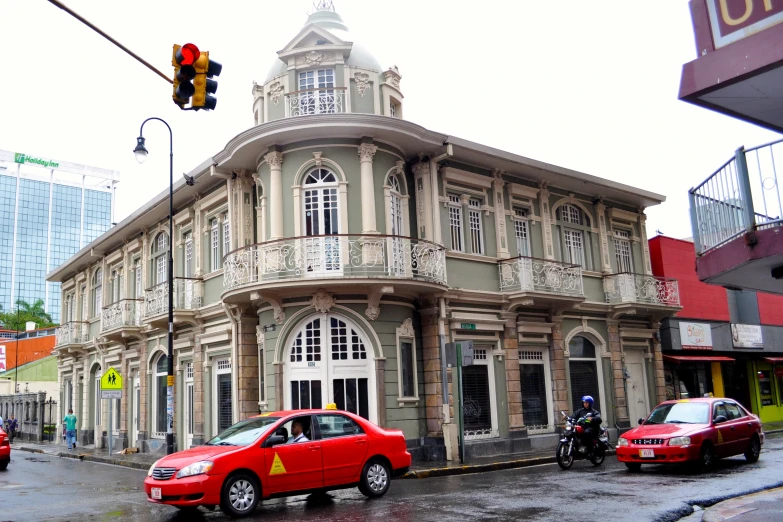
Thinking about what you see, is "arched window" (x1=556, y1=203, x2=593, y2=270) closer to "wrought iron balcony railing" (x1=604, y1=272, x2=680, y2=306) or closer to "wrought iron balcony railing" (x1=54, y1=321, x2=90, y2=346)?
"wrought iron balcony railing" (x1=604, y1=272, x2=680, y2=306)

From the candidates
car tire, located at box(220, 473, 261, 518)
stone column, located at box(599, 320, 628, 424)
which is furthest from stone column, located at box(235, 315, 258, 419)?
stone column, located at box(599, 320, 628, 424)

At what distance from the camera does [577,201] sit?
2570 cm

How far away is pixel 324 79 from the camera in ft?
68.7

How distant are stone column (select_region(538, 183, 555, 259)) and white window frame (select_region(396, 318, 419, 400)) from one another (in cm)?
626

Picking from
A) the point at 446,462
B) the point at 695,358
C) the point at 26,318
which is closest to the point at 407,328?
the point at 446,462

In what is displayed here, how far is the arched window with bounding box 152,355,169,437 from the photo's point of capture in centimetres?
2634

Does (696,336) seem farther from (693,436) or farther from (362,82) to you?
(362,82)

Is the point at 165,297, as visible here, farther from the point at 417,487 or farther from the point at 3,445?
the point at 417,487

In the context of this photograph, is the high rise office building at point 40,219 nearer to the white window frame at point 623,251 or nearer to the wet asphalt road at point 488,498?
the white window frame at point 623,251

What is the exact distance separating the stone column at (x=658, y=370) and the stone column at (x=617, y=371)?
1.97 meters

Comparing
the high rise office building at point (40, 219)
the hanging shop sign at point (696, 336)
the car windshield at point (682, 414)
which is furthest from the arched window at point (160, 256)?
the high rise office building at point (40, 219)

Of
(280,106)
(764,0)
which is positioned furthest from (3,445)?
(764,0)

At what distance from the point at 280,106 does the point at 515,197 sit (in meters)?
7.79

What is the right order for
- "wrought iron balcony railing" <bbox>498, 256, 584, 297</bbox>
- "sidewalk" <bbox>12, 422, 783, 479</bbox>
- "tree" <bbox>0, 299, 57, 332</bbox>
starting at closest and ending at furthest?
"sidewalk" <bbox>12, 422, 783, 479</bbox>, "wrought iron balcony railing" <bbox>498, 256, 584, 297</bbox>, "tree" <bbox>0, 299, 57, 332</bbox>
